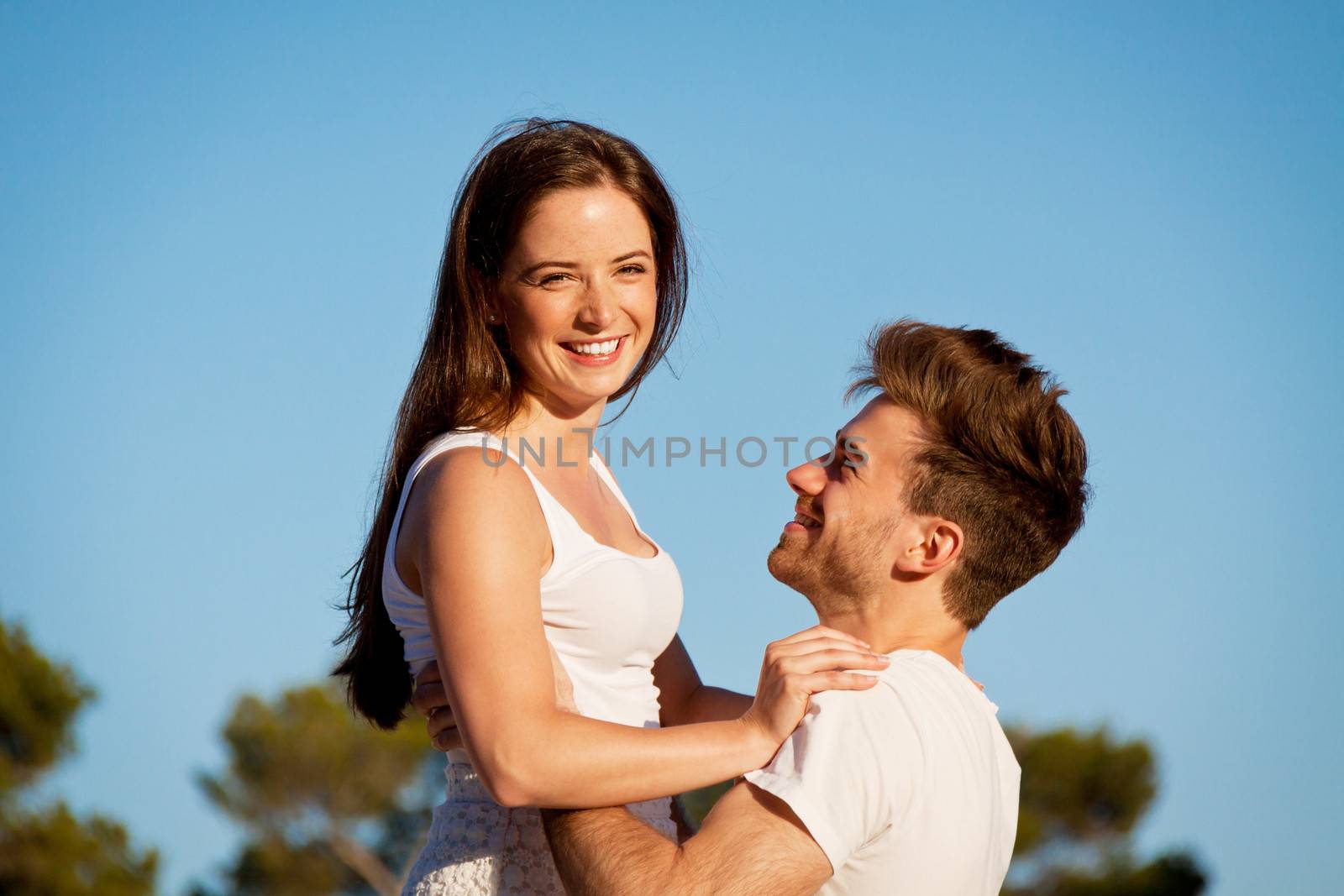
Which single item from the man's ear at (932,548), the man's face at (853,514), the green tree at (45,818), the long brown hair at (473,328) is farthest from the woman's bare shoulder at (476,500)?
the green tree at (45,818)

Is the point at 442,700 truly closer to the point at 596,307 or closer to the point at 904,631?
the point at 596,307

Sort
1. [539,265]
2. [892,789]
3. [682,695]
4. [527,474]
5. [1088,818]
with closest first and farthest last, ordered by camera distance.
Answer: [892,789] < [527,474] < [539,265] < [682,695] < [1088,818]

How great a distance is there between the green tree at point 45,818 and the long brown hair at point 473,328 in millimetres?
20208

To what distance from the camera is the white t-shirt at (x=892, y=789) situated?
2932mm

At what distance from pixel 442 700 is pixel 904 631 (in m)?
1.23

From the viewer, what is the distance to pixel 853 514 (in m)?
3.74

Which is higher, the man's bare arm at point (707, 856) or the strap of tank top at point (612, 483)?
the strap of tank top at point (612, 483)

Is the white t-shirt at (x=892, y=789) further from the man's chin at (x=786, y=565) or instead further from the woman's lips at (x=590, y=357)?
the woman's lips at (x=590, y=357)

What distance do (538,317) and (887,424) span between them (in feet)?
3.31

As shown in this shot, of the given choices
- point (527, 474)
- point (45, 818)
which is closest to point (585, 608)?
point (527, 474)

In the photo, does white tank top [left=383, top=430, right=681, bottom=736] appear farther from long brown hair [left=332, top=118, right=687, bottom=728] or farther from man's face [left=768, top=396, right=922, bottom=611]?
man's face [left=768, top=396, right=922, bottom=611]

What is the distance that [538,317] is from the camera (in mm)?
3553

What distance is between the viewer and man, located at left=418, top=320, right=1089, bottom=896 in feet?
9.53

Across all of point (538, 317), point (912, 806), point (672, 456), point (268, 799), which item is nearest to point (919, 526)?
point (912, 806)
